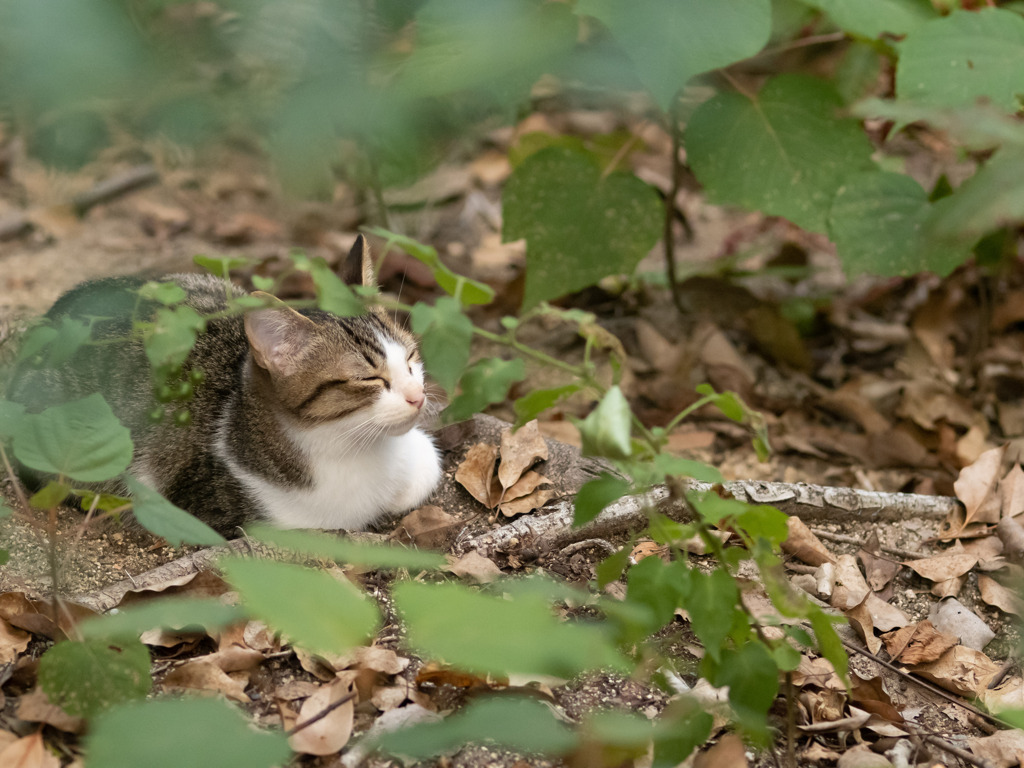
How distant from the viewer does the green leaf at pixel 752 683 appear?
1760mm

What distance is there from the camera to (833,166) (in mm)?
3486

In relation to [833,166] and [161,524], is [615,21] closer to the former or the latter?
[833,166]

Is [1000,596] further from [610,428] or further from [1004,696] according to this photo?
[610,428]

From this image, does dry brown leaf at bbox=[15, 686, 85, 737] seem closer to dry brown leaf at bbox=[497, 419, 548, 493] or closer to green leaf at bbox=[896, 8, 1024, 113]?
dry brown leaf at bbox=[497, 419, 548, 493]

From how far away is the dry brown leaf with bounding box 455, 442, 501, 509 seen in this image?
9.38 feet

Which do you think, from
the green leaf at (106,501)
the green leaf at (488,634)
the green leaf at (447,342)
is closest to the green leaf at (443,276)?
the green leaf at (447,342)

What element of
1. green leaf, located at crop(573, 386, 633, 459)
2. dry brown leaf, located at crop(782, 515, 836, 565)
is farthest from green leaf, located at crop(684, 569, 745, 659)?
dry brown leaf, located at crop(782, 515, 836, 565)

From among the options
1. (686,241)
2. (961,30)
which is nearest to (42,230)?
(686,241)

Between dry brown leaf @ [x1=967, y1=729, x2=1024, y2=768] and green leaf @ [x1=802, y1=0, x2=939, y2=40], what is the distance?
7.56 feet

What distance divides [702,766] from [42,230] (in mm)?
4392

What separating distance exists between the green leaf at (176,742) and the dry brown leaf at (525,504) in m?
1.42

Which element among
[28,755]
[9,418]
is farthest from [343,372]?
[28,755]

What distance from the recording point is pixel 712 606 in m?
1.76

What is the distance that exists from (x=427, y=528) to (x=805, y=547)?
3.70 ft
